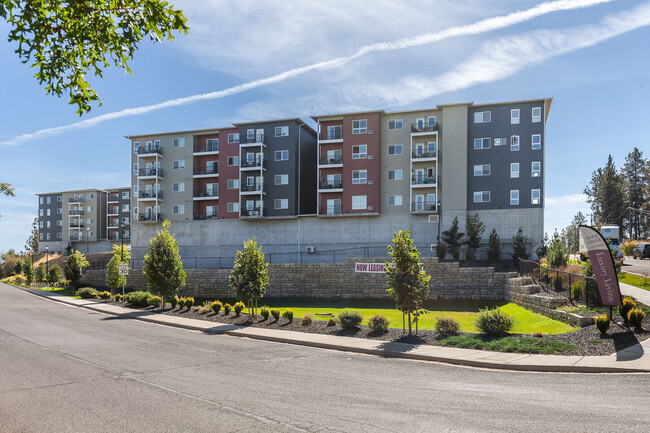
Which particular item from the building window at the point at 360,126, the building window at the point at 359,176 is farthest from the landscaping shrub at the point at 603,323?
the building window at the point at 360,126

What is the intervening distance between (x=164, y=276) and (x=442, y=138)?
35.5 m

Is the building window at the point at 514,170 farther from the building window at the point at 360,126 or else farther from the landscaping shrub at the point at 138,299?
the landscaping shrub at the point at 138,299

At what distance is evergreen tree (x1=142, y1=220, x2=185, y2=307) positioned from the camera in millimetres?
31656

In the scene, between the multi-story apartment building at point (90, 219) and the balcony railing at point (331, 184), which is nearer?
the balcony railing at point (331, 184)

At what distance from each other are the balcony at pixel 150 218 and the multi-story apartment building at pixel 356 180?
0.29 m

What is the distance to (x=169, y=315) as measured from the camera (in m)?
28.7

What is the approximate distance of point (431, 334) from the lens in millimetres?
18484

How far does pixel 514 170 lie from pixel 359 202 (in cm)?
1777

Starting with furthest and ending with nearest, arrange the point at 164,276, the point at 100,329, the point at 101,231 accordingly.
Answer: the point at 101,231
the point at 164,276
the point at 100,329

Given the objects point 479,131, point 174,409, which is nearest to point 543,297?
point 174,409

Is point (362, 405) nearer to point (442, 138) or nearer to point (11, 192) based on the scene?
point (11, 192)

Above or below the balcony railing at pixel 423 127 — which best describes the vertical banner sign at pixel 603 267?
below

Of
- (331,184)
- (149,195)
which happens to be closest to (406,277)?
(331,184)

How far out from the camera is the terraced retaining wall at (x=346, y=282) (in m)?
36.3
